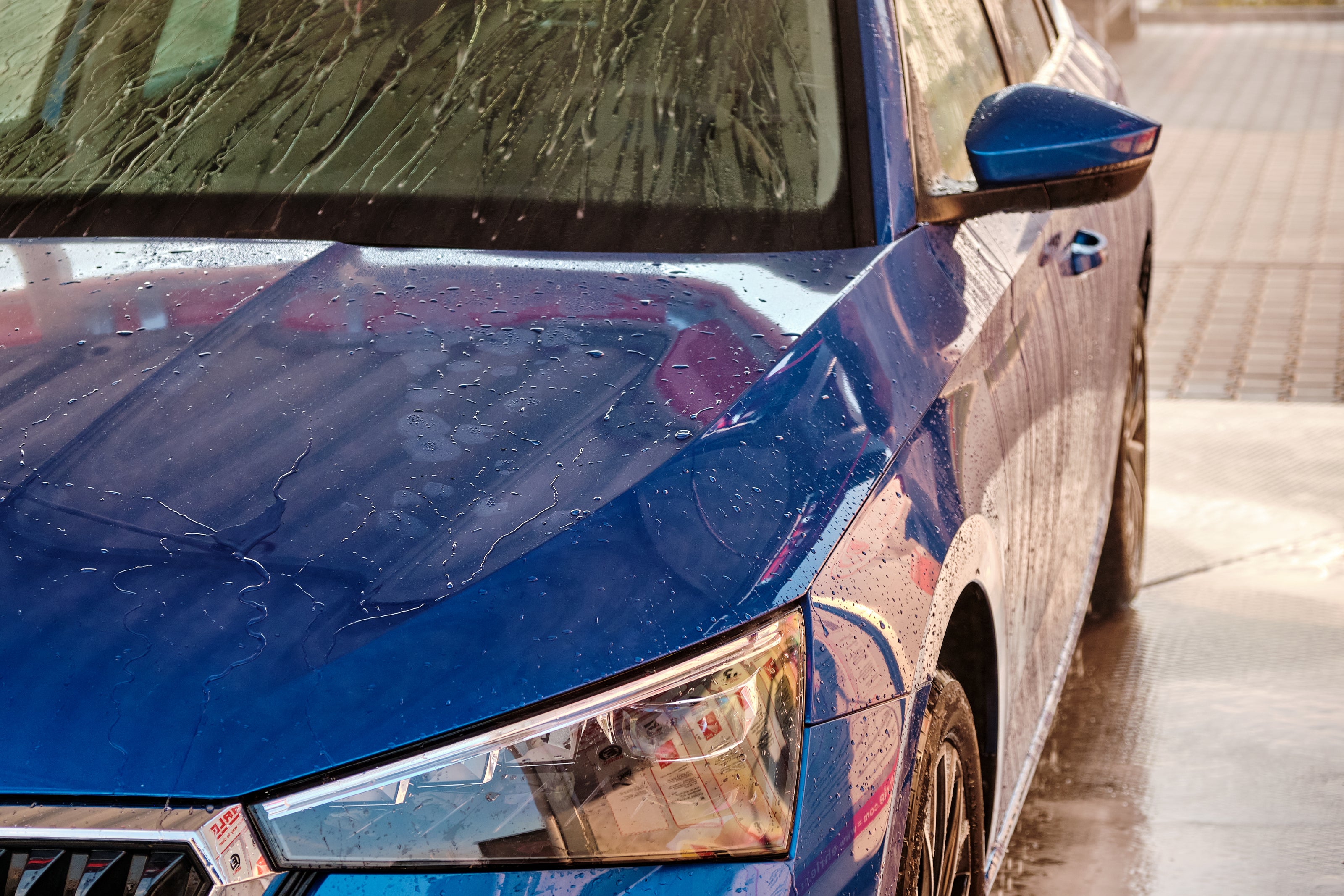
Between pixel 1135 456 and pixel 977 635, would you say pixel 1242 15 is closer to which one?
pixel 1135 456

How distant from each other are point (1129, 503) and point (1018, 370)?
5.53ft

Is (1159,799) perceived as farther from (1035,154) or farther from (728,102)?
(728,102)

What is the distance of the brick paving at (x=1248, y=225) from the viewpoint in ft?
18.9

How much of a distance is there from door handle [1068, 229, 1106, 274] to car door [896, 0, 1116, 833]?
0.03m

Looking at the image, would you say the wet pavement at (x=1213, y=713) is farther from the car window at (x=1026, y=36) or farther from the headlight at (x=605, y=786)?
the headlight at (x=605, y=786)

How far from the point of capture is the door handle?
263 centimetres

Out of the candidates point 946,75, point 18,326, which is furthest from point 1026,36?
point 18,326

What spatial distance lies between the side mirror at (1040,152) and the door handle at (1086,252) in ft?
1.86

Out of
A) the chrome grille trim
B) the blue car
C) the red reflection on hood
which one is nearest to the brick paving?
the blue car

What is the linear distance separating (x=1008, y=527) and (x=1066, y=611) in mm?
847

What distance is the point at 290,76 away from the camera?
2131mm

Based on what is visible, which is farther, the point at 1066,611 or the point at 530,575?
the point at 1066,611

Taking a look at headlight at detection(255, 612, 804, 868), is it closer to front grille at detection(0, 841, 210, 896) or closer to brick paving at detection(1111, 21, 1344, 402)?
front grille at detection(0, 841, 210, 896)

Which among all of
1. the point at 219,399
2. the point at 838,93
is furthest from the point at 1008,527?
the point at 219,399
